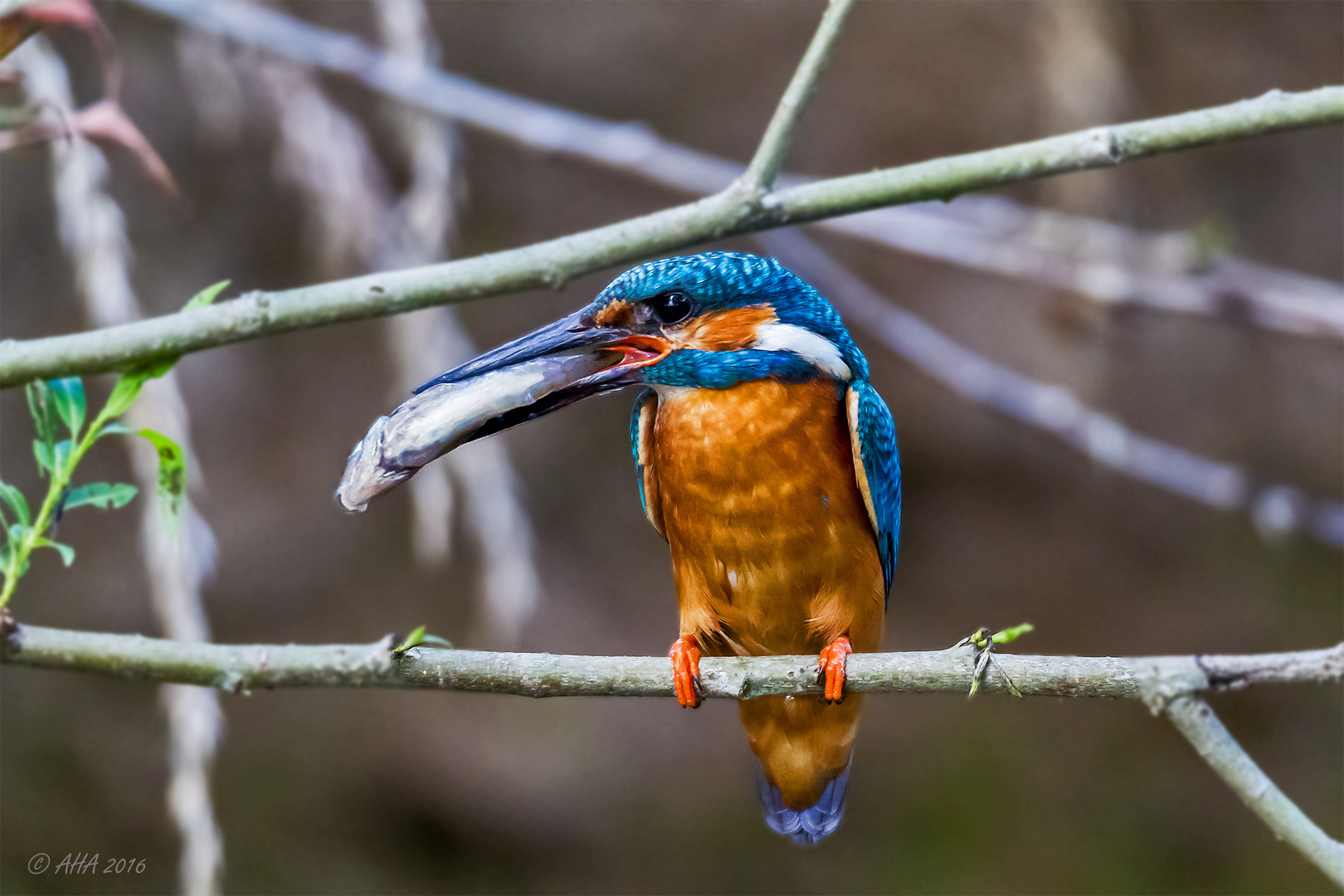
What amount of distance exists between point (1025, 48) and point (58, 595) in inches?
132

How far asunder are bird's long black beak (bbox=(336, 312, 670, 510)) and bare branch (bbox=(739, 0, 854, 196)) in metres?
0.27

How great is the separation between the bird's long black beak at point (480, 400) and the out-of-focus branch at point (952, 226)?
1.13 meters

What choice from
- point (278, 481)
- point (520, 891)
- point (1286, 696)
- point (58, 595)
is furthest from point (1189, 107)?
point (58, 595)

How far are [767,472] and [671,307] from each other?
0.23 meters

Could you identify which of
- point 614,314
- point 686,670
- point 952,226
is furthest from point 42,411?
point 952,226

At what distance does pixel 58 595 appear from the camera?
328cm

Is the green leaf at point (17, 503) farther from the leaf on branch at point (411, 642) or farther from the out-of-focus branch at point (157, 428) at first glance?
the out-of-focus branch at point (157, 428)

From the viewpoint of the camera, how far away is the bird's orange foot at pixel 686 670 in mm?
1105

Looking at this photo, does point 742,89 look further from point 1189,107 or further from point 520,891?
point 520,891

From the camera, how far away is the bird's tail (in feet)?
4.09

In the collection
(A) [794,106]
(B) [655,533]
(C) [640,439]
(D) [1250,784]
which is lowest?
(D) [1250,784]

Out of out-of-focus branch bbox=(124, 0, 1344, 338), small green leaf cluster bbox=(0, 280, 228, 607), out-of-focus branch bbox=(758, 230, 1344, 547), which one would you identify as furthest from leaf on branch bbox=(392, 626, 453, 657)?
out-of-focus branch bbox=(758, 230, 1344, 547)

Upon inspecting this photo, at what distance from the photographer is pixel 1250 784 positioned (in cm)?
99

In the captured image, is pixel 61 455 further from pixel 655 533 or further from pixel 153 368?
pixel 655 533
